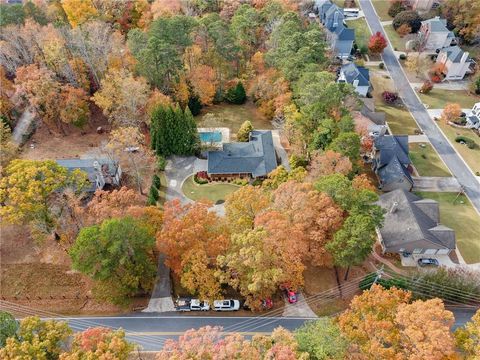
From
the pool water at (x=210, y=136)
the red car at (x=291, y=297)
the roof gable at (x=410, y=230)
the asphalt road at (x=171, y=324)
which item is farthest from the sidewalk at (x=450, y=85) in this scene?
the asphalt road at (x=171, y=324)

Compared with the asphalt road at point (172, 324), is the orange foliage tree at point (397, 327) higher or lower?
higher

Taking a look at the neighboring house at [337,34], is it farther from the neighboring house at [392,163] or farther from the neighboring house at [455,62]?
the neighboring house at [392,163]

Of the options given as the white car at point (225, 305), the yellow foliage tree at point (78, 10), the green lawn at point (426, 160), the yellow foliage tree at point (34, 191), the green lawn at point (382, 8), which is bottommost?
the green lawn at point (426, 160)

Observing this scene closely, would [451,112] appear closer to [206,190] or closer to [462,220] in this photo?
[462,220]

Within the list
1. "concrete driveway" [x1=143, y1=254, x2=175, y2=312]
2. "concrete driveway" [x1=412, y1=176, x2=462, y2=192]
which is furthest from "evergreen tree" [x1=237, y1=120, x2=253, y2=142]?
"concrete driveway" [x1=412, y1=176, x2=462, y2=192]

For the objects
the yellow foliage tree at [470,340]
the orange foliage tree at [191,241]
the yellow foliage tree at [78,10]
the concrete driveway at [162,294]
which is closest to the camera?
the yellow foliage tree at [470,340]

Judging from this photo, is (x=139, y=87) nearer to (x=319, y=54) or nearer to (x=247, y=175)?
(x=247, y=175)

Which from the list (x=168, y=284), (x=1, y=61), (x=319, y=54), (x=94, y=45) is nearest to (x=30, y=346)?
(x=168, y=284)

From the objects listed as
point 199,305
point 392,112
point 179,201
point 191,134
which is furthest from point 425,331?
point 392,112
